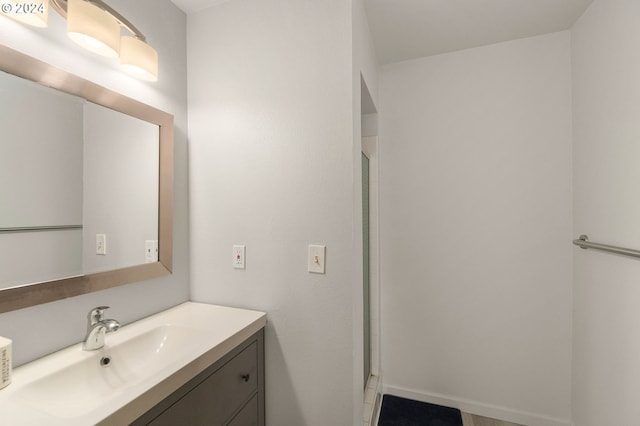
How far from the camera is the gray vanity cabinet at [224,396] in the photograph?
0.84 m

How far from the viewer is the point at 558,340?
1791 mm

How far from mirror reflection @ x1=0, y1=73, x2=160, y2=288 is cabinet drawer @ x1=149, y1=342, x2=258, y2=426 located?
613 mm

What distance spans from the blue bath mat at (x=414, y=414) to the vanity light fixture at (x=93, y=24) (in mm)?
2375

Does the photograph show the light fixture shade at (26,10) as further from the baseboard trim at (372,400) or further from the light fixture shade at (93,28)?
the baseboard trim at (372,400)

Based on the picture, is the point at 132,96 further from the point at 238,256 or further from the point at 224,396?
the point at 224,396

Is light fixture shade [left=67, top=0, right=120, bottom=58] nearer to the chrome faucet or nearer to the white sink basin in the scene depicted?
the chrome faucet

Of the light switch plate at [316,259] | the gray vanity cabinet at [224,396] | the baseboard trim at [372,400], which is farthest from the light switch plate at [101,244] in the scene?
the baseboard trim at [372,400]

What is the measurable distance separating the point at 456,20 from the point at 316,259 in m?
1.62

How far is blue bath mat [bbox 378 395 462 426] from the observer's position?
183cm

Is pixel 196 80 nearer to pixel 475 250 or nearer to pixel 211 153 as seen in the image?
pixel 211 153

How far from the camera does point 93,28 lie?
0.97 meters

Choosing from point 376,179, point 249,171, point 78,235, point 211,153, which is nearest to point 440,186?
point 376,179

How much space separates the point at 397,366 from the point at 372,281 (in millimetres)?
657

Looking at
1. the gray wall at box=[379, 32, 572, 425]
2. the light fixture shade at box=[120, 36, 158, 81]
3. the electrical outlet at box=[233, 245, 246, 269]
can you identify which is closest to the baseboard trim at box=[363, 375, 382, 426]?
the gray wall at box=[379, 32, 572, 425]
